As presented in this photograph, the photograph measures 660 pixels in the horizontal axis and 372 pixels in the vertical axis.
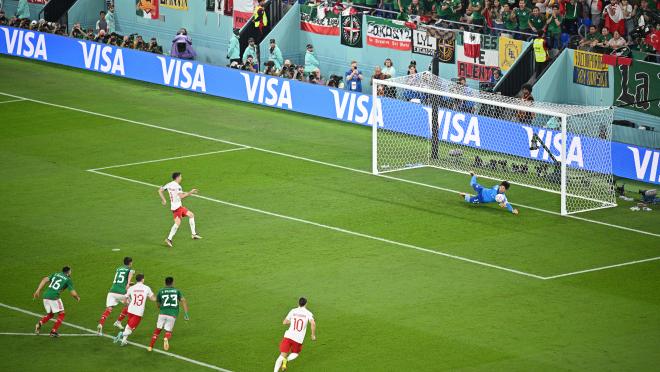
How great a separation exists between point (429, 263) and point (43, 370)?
1041 cm

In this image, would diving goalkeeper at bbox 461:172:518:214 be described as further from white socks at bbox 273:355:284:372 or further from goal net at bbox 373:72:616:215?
white socks at bbox 273:355:284:372

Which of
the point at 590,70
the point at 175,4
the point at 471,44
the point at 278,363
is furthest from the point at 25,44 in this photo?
the point at 278,363

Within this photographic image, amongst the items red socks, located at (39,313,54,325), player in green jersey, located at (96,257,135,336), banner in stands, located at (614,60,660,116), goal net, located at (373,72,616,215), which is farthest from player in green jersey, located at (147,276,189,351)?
banner in stands, located at (614,60,660,116)

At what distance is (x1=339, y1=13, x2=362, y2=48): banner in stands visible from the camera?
5066cm

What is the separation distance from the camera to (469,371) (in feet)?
83.6

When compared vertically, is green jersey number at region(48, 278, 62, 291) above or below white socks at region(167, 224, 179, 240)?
above

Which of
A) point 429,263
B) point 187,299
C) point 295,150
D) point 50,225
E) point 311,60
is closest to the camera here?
point 187,299

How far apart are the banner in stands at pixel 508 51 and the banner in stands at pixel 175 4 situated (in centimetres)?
1649

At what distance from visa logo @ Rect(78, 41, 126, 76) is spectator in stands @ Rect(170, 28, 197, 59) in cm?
211

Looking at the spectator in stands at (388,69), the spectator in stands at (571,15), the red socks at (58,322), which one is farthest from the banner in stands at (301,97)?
the red socks at (58,322)

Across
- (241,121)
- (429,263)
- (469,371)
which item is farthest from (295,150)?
(469,371)

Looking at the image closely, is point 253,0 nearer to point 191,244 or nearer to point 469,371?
point 191,244

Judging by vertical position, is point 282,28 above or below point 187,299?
above

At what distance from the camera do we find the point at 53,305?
27016mm
